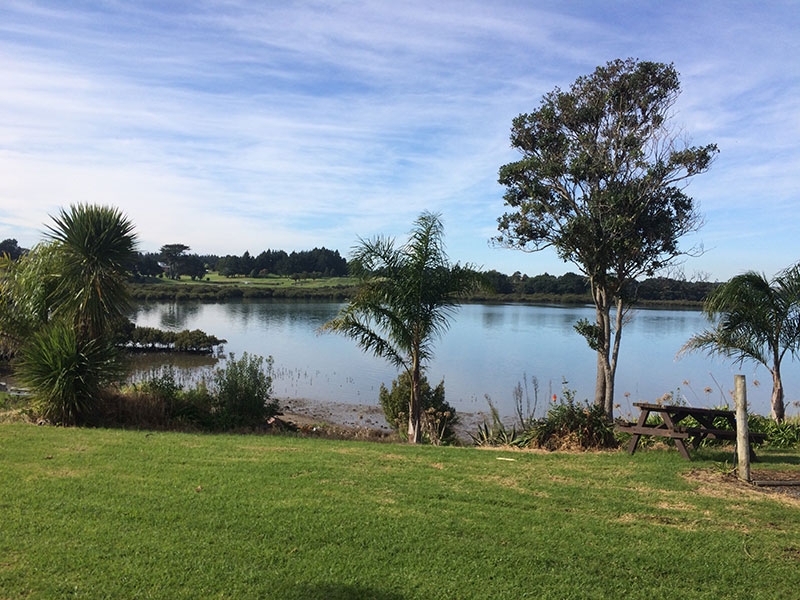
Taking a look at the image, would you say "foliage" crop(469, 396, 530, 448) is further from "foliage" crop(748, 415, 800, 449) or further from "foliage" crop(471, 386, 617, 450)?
"foliage" crop(748, 415, 800, 449)

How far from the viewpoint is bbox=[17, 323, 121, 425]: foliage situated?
411 inches

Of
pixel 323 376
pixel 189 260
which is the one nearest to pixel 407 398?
pixel 323 376

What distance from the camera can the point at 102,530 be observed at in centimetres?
499

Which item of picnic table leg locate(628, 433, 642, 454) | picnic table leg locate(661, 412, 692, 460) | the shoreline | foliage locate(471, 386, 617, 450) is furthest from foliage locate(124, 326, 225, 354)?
picnic table leg locate(661, 412, 692, 460)

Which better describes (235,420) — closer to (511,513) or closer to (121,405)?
(121,405)

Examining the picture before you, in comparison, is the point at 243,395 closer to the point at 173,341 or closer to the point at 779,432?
the point at 779,432

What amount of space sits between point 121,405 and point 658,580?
32.3 ft

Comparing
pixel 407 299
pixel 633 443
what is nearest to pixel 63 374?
pixel 407 299

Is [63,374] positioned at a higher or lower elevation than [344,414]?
higher

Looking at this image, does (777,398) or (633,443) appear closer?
(633,443)

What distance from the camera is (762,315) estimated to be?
12289mm

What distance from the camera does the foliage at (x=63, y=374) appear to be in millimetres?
10430


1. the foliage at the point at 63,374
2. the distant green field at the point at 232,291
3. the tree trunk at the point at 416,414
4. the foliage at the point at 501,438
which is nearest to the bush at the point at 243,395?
the foliage at the point at 63,374

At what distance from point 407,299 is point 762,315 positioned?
723 centimetres
